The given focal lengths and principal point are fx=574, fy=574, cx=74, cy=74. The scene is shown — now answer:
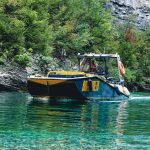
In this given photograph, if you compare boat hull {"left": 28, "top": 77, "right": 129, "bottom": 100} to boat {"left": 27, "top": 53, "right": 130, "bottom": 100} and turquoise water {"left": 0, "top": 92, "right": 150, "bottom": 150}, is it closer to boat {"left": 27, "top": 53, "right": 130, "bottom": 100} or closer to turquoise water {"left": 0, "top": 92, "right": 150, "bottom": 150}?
boat {"left": 27, "top": 53, "right": 130, "bottom": 100}

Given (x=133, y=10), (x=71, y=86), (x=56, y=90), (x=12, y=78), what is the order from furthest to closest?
(x=133, y=10) → (x=12, y=78) → (x=56, y=90) → (x=71, y=86)

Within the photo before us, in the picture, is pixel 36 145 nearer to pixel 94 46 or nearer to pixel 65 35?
pixel 65 35

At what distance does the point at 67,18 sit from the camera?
182 feet

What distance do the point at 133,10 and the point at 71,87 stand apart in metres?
44.9

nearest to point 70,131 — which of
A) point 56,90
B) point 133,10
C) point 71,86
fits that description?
point 71,86

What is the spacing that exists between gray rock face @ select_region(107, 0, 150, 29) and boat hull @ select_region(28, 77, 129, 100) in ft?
132

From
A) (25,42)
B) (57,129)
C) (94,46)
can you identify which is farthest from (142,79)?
(57,129)

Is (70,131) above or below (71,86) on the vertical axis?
below

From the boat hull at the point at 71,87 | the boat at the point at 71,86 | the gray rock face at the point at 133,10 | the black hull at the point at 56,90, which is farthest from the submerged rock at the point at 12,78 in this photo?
the gray rock face at the point at 133,10

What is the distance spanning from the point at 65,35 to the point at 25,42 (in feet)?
25.3

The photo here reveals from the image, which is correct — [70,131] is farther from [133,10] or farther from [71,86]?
[133,10]

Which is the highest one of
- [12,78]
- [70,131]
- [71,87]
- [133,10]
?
[133,10]

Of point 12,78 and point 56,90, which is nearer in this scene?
point 56,90

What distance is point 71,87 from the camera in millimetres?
31500
